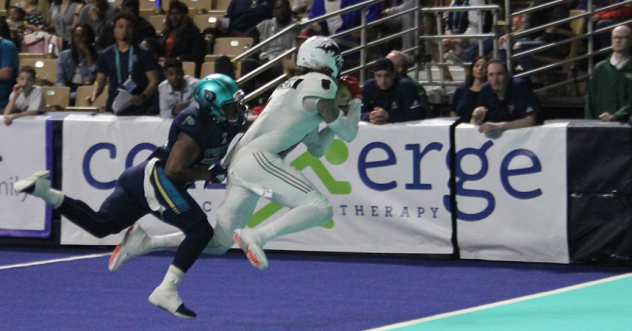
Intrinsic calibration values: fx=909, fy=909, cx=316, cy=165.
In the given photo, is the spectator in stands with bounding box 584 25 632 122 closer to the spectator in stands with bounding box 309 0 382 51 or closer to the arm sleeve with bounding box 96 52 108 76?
the spectator in stands with bounding box 309 0 382 51

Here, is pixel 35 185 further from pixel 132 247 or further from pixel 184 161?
pixel 184 161

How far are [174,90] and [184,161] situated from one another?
3.75 meters

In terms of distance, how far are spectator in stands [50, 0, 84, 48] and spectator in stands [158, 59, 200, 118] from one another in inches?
178

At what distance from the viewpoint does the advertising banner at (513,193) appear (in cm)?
819

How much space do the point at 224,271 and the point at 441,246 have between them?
206cm

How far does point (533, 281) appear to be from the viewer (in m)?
7.61

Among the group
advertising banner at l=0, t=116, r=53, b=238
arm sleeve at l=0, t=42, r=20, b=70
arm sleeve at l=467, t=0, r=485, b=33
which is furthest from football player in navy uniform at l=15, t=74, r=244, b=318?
arm sleeve at l=467, t=0, r=485, b=33

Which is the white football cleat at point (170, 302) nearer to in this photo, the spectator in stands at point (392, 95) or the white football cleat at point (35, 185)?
the white football cleat at point (35, 185)

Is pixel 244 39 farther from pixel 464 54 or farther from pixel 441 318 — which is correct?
pixel 441 318

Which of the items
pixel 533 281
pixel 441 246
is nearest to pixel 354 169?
pixel 441 246

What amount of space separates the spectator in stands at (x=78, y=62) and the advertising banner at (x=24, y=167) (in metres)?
2.40

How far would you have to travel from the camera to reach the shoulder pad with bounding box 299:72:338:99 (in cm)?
595

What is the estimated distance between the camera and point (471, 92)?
8.91 meters

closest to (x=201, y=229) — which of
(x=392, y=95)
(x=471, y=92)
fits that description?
(x=392, y=95)
